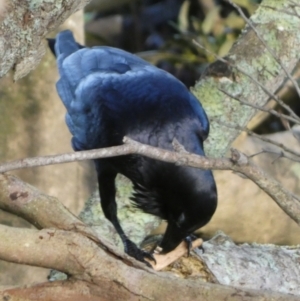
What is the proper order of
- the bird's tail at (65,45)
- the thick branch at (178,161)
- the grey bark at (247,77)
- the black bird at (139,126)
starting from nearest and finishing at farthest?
the thick branch at (178,161), the black bird at (139,126), the grey bark at (247,77), the bird's tail at (65,45)

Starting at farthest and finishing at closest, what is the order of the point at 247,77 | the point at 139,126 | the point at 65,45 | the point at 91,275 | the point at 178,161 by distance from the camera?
the point at 65,45 → the point at 247,77 → the point at 139,126 → the point at 91,275 → the point at 178,161

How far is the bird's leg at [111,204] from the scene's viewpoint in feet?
6.18

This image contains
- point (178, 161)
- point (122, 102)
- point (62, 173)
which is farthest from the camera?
point (62, 173)

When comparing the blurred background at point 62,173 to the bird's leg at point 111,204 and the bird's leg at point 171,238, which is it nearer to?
the bird's leg at point 111,204

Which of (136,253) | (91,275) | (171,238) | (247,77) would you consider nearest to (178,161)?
(91,275)

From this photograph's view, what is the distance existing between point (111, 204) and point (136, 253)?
252 millimetres

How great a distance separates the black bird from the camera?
1624mm

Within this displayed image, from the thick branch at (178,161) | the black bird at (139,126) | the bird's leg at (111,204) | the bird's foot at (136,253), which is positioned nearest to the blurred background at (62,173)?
the black bird at (139,126)

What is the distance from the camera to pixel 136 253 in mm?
1786

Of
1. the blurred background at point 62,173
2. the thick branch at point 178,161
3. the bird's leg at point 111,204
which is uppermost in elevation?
the thick branch at point 178,161

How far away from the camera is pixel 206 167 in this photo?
1062mm

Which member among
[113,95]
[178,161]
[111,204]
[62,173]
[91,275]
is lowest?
[62,173]

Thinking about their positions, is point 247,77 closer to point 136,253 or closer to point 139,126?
point 139,126

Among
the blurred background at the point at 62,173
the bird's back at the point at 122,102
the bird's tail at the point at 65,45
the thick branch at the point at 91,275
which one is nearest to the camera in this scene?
the thick branch at the point at 91,275
